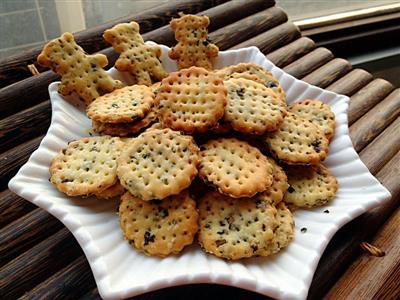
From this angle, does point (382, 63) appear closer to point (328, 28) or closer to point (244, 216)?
point (328, 28)

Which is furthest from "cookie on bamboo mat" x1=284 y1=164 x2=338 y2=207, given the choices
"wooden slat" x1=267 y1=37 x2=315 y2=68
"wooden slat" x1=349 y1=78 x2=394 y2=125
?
"wooden slat" x1=267 y1=37 x2=315 y2=68

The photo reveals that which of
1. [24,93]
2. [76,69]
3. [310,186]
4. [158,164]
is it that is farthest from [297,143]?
[24,93]

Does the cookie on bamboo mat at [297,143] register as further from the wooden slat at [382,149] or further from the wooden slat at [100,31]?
the wooden slat at [100,31]

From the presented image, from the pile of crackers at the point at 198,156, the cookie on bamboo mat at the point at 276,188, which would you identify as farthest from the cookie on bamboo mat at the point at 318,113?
the cookie on bamboo mat at the point at 276,188

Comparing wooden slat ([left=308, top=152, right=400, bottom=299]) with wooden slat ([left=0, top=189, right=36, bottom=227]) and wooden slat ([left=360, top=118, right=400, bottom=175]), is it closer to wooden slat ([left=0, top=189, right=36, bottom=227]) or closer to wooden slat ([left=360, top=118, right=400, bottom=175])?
wooden slat ([left=360, top=118, right=400, bottom=175])

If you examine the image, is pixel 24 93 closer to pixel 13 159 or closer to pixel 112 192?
pixel 13 159
